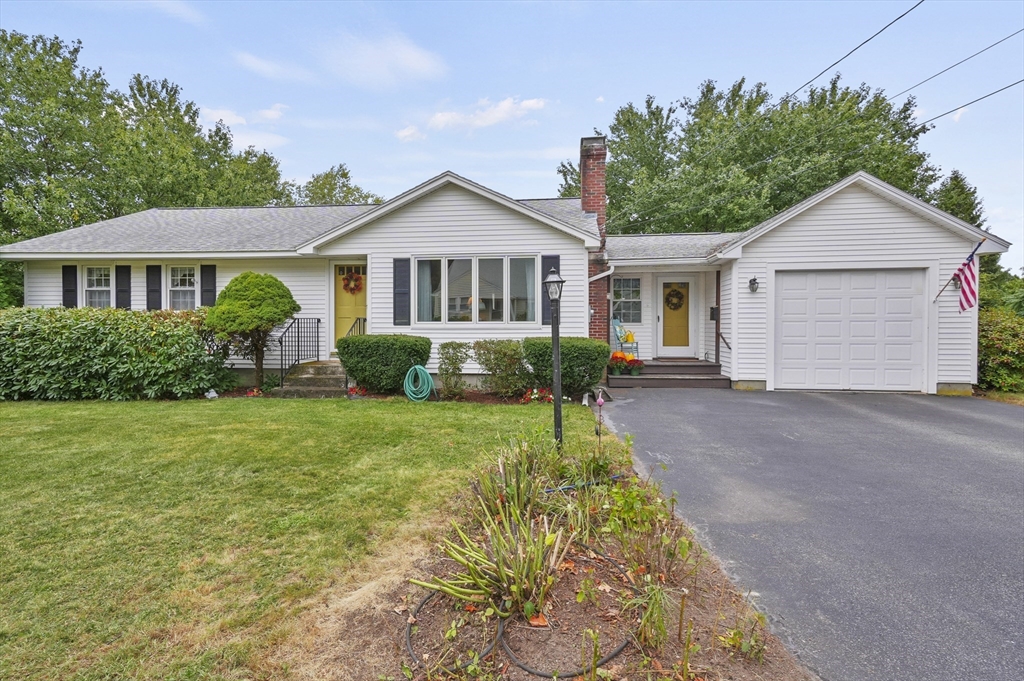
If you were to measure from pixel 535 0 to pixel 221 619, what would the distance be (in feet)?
39.6

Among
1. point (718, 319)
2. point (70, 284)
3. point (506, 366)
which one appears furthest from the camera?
point (70, 284)

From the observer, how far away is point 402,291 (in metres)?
9.53

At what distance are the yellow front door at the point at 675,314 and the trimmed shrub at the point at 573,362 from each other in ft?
13.8

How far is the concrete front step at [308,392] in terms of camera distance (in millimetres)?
8875

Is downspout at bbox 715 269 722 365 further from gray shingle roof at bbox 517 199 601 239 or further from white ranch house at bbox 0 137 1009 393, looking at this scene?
gray shingle roof at bbox 517 199 601 239

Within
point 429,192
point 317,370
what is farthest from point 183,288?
point 429,192

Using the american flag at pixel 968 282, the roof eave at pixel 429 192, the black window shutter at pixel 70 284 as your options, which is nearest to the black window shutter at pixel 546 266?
the roof eave at pixel 429 192

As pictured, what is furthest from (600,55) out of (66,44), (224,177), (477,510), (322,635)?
(66,44)

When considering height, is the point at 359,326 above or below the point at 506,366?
above

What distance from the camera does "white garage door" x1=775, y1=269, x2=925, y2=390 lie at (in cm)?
905

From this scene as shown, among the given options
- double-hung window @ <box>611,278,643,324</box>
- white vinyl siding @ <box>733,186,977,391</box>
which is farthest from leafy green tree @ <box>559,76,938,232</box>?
white vinyl siding @ <box>733,186,977,391</box>

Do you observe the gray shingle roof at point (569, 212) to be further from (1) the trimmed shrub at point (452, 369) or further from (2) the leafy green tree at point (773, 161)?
(2) the leafy green tree at point (773, 161)

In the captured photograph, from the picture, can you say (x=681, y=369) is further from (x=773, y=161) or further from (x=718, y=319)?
(x=773, y=161)

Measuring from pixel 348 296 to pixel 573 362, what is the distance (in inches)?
226
